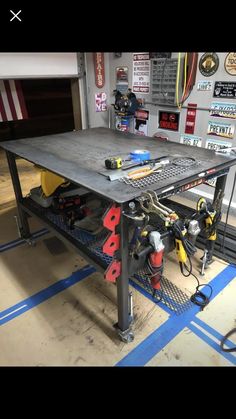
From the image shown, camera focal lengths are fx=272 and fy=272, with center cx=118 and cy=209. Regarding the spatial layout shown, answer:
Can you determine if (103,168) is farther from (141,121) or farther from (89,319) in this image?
(141,121)

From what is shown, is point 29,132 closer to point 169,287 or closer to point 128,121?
point 128,121

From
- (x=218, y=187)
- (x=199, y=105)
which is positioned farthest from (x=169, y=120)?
(x=218, y=187)

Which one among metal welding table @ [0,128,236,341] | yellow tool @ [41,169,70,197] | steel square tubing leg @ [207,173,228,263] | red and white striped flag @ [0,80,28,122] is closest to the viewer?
metal welding table @ [0,128,236,341]

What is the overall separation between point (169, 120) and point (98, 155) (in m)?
1.42

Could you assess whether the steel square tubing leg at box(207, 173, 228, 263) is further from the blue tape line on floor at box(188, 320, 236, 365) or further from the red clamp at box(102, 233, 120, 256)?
the red clamp at box(102, 233, 120, 256)

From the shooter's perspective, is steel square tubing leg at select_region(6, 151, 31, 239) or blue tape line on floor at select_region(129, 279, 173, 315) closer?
blue tape line on floor at select_region(129, 279, 173, 315)

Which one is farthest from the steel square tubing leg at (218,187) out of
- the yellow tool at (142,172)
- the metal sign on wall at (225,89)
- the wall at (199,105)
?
the metal sign on wall at (225,89)

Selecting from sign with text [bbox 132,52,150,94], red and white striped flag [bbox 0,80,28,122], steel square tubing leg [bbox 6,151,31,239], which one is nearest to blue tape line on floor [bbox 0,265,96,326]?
steel square tubing leg [bbox 6,151,31,239]

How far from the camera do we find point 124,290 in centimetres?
133

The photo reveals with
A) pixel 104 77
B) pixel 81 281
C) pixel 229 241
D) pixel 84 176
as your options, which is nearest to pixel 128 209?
pixel 84 176

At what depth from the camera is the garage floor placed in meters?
1.37

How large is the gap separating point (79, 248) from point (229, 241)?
125cm

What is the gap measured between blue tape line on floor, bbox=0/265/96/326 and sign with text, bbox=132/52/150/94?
205 centimetres

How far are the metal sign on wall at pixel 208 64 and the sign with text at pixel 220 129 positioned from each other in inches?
16.5
